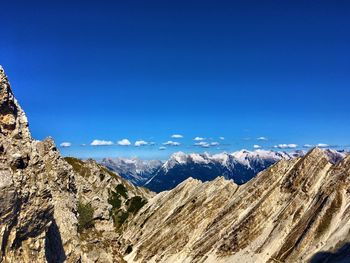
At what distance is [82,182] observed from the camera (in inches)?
4828

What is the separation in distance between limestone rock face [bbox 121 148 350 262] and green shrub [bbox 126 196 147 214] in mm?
23353

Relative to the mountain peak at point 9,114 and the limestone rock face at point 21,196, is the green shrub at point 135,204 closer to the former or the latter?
the limestone rock face at point 21,196

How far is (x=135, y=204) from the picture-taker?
19275cm

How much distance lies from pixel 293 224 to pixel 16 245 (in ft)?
301

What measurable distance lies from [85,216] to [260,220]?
168 feet

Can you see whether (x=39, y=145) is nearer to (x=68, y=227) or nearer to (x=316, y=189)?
(x=68, y=227)

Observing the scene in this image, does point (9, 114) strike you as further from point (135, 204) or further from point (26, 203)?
point (135, 204)

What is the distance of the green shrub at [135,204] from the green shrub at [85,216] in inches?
3311

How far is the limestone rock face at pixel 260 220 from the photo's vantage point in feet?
363

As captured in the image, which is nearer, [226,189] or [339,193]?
[339,193]

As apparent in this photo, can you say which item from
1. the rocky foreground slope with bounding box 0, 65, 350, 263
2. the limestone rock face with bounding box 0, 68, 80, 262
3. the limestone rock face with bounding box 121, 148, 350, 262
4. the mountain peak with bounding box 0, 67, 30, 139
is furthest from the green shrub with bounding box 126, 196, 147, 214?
the mountain peak with bounding box 0, 67, 30, 139

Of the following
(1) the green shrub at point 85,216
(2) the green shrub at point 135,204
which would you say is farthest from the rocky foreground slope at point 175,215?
(2) the green shrub at point 135,204

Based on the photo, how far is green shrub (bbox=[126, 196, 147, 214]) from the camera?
18780cm

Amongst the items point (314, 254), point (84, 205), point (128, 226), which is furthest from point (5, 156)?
point (128, 226)
